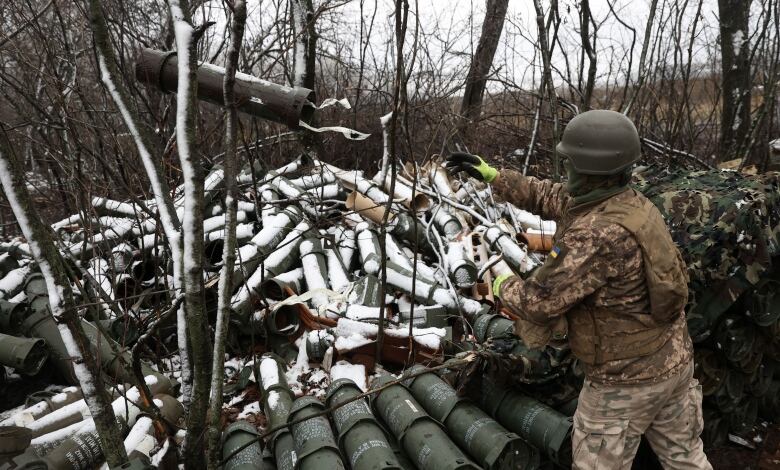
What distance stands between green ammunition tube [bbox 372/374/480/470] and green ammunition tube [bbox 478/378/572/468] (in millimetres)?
371

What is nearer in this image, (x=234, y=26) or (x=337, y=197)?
(x=234, y=26)

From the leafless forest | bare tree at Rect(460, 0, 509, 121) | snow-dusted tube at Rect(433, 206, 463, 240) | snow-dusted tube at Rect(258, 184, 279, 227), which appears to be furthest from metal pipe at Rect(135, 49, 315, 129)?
bare tree at Rect(460, 0, 509, 121)

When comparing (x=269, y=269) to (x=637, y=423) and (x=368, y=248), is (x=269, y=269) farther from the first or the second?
(x=637, y=423)

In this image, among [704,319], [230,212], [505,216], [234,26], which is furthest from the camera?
[505,216]

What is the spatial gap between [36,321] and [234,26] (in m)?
3.23

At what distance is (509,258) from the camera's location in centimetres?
493

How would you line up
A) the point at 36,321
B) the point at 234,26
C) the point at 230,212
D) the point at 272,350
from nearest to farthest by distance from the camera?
the point at 234,26
the point at 230,212
the point at 36,321
the point at 272,350

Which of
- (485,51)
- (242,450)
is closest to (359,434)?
(242,450)

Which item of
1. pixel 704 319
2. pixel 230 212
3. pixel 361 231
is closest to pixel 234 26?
pixel 230 212

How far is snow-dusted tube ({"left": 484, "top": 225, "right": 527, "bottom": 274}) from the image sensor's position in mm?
4850

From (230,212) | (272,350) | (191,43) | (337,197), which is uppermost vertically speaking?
(191,43)

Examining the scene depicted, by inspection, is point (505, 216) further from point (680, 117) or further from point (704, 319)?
point (704, 319)

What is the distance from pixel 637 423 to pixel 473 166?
1.62 meters

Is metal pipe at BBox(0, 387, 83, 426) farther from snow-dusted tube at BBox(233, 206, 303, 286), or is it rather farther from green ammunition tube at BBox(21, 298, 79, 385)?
snow-dusted tube at BBox(233, 206, 303, 286)
